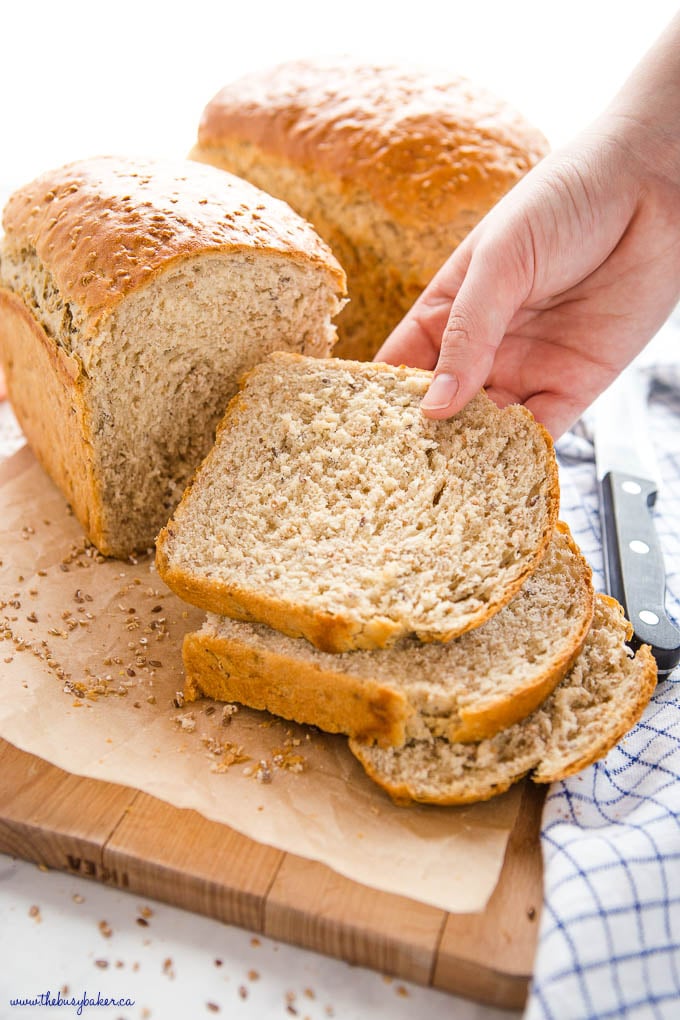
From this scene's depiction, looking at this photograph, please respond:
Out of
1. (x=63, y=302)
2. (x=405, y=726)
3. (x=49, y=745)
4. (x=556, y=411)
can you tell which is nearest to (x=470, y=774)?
(x=405, y=726)

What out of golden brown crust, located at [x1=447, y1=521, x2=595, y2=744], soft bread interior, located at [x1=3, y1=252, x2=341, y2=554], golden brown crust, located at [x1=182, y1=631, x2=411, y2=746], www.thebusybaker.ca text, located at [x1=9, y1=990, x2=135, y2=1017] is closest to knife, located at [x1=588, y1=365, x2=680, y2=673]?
golden brown crust, located at [x1=447, y1=521, x2=595, y2=744]

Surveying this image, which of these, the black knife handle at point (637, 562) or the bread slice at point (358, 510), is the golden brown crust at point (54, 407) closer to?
the bread slice at point (358, 510)

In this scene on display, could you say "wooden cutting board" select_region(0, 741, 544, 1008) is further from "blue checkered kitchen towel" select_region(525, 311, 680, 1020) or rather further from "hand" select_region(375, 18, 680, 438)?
"hand" select_region(375, 18, 680, 438)

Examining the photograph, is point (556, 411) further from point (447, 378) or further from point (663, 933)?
point (663, 933)

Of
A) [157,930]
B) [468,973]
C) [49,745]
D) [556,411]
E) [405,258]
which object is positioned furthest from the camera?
[405,258]

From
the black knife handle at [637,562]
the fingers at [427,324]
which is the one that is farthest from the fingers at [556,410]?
the fingers at [427,324]

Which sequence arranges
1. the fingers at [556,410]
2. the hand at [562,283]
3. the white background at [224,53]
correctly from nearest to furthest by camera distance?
the hand at [562,283] → the fingers at [556,410] → the white background at [224,53]

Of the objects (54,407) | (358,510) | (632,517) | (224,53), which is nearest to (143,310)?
(54,407)

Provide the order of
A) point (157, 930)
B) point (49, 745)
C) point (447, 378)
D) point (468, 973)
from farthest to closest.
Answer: point (447, 378), point (49, 745), point (157, 930), point (468, 973)

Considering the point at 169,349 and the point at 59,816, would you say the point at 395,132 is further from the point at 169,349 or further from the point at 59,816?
the point at 59,816
